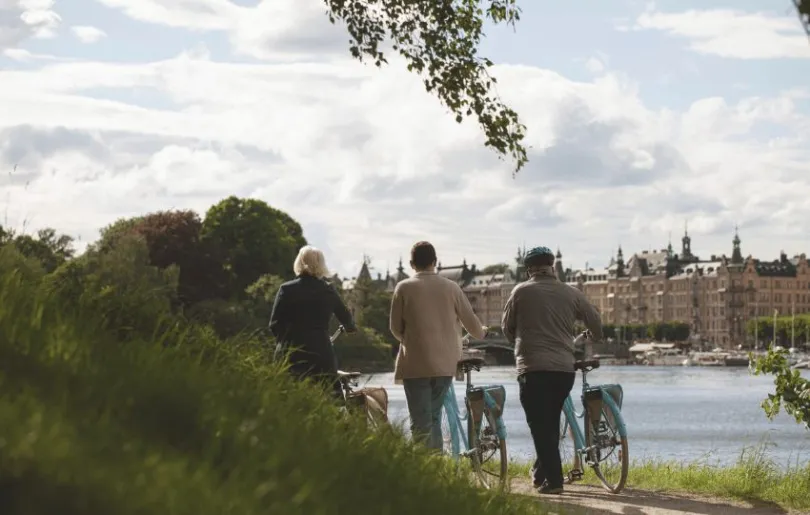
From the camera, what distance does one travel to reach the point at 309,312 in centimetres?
980

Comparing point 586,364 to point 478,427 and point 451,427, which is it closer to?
point 478,427

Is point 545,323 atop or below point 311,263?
below

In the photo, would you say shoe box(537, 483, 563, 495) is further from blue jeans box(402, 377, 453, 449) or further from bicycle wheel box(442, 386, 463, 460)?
blue jeans box(402, 377, 453, 449)

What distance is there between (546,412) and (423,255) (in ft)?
4.90

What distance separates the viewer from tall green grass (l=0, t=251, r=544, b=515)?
3652 mm

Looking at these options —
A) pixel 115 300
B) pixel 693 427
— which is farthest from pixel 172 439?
pixel 693 427

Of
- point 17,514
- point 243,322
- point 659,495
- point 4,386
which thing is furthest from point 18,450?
point 243,322

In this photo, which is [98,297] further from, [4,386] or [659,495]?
[659,495]

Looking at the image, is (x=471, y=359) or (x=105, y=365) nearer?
(x=105, y=365)

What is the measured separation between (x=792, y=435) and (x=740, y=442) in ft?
4.72

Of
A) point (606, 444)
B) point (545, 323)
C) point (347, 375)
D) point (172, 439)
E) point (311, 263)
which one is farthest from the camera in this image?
point (606, 444)

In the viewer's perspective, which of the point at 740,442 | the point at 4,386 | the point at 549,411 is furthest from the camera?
the point at 740,442

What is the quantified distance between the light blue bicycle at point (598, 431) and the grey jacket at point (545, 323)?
581 millimetres

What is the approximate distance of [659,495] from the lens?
441 inches
